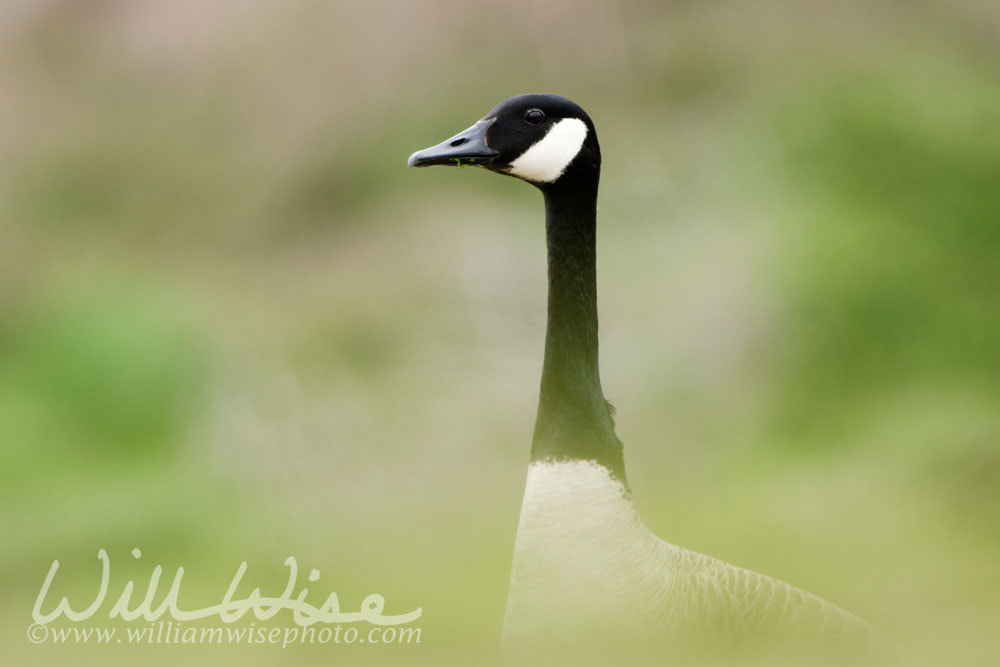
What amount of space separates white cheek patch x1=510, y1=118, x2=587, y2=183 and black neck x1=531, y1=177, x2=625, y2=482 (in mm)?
51

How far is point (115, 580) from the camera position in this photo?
13.3ft

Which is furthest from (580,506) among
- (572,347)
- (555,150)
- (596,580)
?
(555,150)

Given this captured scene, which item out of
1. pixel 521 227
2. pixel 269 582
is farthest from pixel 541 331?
pixel 269 582

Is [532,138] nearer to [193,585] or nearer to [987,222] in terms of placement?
[193,585]

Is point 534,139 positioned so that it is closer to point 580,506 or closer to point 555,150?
point 555,150

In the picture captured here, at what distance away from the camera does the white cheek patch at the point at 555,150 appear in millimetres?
2203

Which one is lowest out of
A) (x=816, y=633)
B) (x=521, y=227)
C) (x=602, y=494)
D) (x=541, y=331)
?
(x=816, y=633)

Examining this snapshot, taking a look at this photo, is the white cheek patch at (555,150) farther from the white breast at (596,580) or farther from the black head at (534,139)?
the white breast at (596,580)

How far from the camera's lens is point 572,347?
7.34 feet

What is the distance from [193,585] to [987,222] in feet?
14.1

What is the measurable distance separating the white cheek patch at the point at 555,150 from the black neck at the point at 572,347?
2.0 inches

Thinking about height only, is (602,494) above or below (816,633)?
above

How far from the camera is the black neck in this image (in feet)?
7.13

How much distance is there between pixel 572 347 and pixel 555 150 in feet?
1.32
